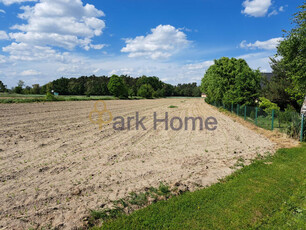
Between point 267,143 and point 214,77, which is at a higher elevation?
point 214,77

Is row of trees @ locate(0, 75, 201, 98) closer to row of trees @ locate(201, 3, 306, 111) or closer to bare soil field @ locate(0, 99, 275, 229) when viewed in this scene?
row of trees @ locate(201, 3, 306, 111)

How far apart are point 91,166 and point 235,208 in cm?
431

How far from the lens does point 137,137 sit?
10000 millimetres

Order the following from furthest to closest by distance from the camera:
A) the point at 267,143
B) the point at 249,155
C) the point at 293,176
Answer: the point at 267,143
the point at 249,155
the point at 293,176

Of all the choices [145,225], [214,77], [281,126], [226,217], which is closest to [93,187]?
[145,225]

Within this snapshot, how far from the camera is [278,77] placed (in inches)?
885

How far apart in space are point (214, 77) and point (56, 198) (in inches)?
954

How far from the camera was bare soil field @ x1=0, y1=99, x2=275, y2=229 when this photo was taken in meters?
3.95

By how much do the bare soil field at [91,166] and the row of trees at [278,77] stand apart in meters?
5.13

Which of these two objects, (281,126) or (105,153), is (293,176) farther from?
(281,126)

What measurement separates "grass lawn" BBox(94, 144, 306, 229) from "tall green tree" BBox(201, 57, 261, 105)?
1550 centimetres

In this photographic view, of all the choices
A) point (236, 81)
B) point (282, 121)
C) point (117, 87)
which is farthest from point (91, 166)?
point (117, 87)

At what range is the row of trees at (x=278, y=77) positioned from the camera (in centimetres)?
1066

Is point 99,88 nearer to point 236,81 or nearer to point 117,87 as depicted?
point 117,87
